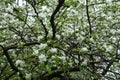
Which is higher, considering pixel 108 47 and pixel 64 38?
pixel 64 38

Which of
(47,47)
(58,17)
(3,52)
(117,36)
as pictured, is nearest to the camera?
(47,47)

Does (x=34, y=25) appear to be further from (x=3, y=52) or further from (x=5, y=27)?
(x=3, y=52)

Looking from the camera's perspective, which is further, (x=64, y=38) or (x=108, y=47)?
(x=108, y=47)

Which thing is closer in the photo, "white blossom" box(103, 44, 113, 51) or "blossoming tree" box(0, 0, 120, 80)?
"blossoming tree" box(0, 0, 120, 80)

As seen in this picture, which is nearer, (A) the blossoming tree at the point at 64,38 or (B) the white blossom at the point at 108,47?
(A) the blossoming tree at the point at 64,38

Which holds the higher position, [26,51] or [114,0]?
[114,0]

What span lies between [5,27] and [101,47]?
6.02 ft

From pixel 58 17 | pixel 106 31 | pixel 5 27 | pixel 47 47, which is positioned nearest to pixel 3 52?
pixel 5 27

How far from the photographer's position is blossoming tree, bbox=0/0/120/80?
5270 millimetres

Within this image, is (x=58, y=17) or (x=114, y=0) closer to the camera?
(x=58, y=17)

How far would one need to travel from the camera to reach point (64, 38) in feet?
19.5

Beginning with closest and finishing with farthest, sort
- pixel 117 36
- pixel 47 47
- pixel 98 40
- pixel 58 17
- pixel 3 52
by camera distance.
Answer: pixel 47 47 < pixel 3 52 < pixel 58 17 < pixel 98 40 < pixel 117 36

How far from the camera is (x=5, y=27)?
636 cm

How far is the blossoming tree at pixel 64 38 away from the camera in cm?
527
